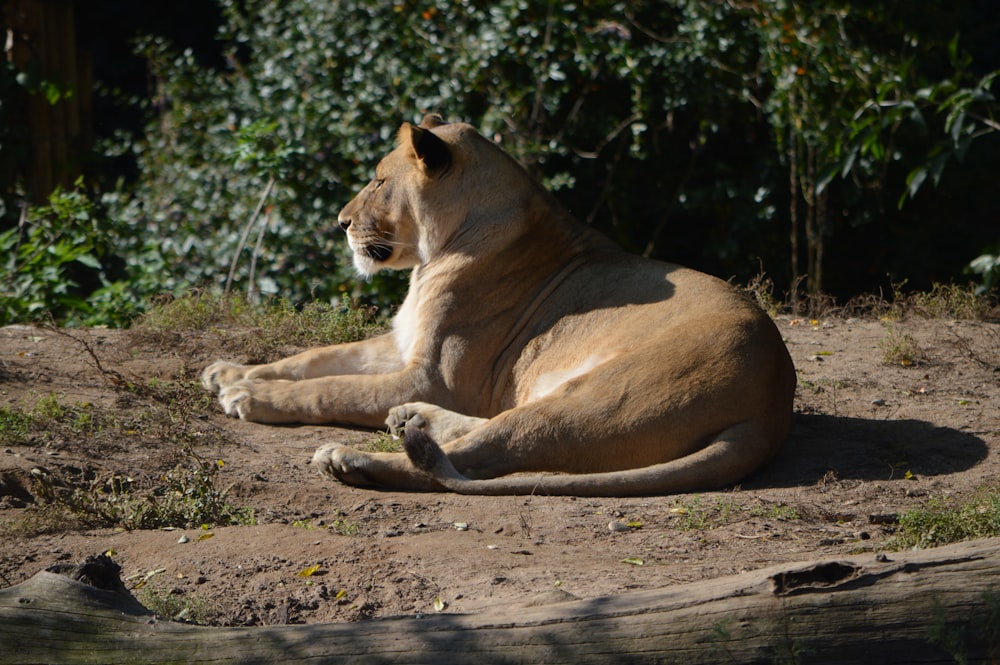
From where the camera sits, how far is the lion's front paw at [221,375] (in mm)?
5836

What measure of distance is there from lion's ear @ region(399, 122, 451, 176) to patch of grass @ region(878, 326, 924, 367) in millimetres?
2497

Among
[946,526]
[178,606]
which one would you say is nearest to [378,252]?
[178,606]

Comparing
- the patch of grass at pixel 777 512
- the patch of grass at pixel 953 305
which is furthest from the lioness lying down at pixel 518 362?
the patch of grass at pixel 953 305

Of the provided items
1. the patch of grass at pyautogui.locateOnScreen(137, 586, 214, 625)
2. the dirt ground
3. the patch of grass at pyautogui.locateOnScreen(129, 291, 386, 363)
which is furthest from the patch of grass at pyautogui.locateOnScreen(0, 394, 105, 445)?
the patch of grass at pyautogui.locateOnScreen(137, 586, 214, 625)

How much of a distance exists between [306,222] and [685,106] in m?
3.18

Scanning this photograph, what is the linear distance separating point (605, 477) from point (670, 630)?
5.89 feet

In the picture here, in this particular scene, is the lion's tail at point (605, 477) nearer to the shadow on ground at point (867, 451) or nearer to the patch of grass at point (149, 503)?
the shadow on ground at point (867, 451)

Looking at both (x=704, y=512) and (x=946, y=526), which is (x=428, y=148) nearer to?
(x=704, y=512)

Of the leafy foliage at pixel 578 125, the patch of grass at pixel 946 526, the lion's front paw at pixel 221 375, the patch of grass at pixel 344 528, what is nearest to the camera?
the patch of grass at pixel 946 526

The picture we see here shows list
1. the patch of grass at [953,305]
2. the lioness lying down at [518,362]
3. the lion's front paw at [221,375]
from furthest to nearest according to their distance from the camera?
1. the patch of grass at [953,305]
2. the lion's front paw at [221,375]
3. the lioness lying down at [518,362]

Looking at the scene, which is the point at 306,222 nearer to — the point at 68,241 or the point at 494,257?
the point at 68,241

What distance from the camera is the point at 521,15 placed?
9.10 m

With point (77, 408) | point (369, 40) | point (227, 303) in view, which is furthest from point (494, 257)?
point (369, 40)

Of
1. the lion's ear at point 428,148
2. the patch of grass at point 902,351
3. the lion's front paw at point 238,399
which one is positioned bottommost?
the patch of grass at point 902,351
